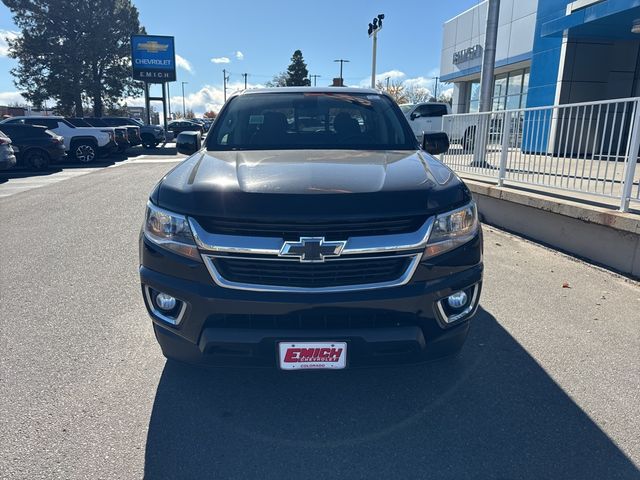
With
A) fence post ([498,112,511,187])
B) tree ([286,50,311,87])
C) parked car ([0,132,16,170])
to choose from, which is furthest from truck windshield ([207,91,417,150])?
tree ([286,50,311,87])

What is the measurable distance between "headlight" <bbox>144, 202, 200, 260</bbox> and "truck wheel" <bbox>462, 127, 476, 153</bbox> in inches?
264

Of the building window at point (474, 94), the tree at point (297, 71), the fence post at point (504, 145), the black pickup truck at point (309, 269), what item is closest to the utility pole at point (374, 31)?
the building window at point (474, 94)

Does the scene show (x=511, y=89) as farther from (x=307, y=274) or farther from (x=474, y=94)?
(x=307, y=274)

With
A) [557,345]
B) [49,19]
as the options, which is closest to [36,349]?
[557,345]

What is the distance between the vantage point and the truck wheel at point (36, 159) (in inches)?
586

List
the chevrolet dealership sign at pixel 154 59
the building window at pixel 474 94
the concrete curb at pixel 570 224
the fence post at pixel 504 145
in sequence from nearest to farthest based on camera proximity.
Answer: the concrete curb at pixel 570 224 → the fence post at pixel 504 145 → the building window at pixel 474 94 → the chevrolet dealership sign at pixel 154 59

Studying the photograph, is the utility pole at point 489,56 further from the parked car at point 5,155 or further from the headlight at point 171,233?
the parked car at point 5,155

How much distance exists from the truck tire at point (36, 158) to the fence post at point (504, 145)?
13985 millimetres

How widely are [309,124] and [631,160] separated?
336 centimetres

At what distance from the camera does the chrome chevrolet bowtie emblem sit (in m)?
2.18

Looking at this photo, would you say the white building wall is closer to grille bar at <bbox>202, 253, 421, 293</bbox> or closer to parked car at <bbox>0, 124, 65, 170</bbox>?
parked car at <bbox>0, 124, 65, 170</bbox>

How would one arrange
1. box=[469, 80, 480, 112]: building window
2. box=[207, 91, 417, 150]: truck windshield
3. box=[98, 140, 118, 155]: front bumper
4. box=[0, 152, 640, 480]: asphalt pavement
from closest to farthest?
box=[0, 152, 640, 480]: asphalt pavement < box=[207, 91, 417, 150]: truck windshield < box=[98, 140, 118, 155]: front bumper < box=[469, 80, 480, 112]: building window

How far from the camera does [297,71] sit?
64.3 meters

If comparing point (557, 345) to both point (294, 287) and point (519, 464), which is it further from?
point (294, 287)
